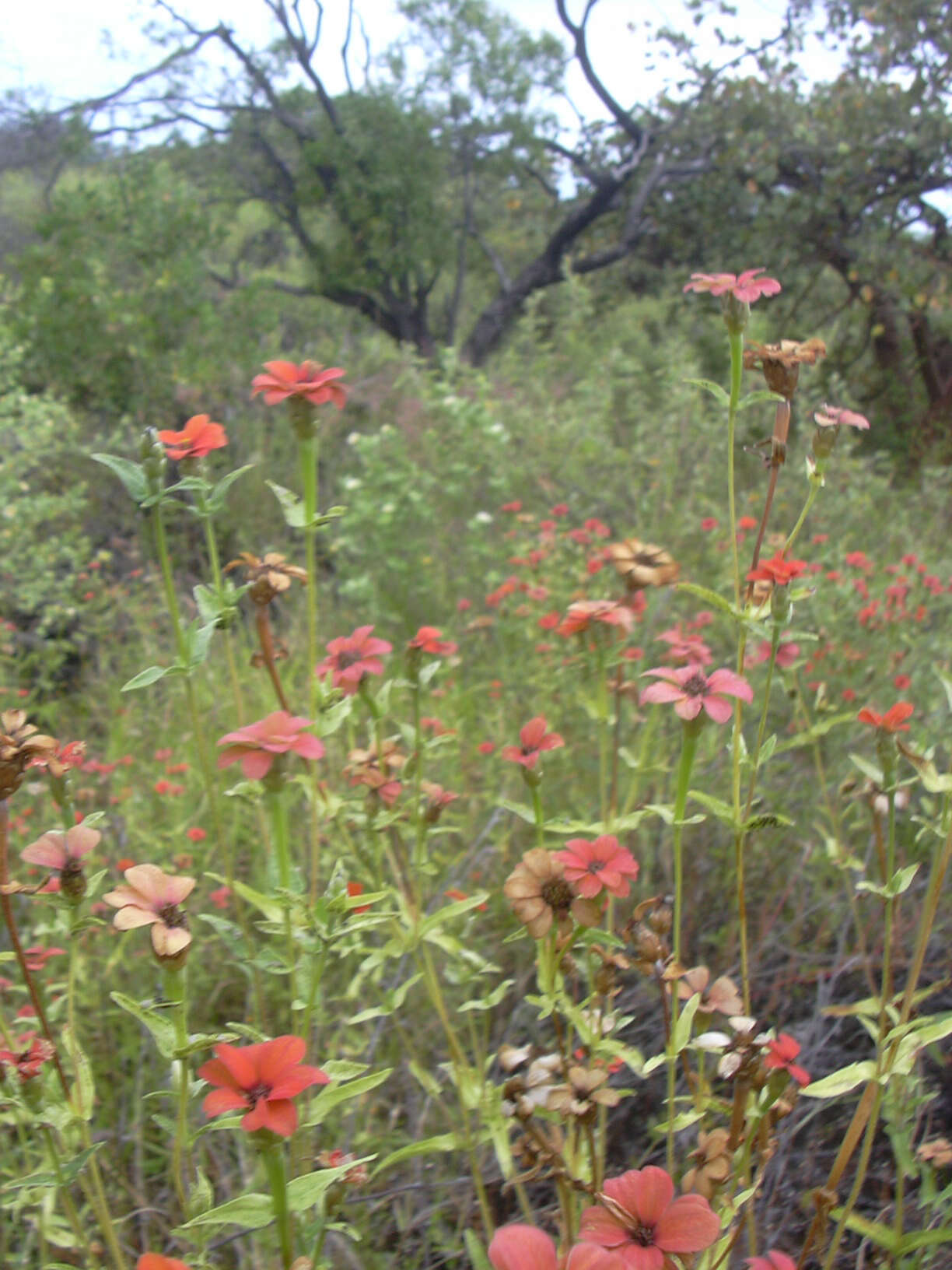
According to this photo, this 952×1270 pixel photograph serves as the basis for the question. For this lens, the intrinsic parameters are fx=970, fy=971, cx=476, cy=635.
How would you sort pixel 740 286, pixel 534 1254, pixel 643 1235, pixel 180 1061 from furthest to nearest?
pixel 740 286 → pixel 180 1061 → pixel 643 1235 → pixel 534 1254

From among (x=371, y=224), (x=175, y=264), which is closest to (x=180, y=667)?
(x=175, y=264)

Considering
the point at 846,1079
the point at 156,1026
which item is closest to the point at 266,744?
the point at 156,1026

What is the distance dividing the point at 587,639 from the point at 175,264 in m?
5.95

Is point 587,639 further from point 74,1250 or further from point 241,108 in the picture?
point 241,108

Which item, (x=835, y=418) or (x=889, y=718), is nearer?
(x=889, y=718)

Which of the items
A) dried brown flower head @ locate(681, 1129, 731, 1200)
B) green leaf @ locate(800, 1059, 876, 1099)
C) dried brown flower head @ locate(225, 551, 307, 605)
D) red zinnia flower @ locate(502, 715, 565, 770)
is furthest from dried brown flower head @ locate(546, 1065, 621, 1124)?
dried brown flower head @ locate(225, 551, 307, 605)

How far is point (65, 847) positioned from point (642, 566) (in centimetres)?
61

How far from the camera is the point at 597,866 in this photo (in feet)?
2.72

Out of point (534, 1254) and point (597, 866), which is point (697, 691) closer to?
point (597, 866)

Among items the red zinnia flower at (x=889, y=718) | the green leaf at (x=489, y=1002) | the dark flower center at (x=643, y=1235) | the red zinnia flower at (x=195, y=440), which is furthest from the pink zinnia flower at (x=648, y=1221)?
the red zinnia flower at (x=195, y=440)

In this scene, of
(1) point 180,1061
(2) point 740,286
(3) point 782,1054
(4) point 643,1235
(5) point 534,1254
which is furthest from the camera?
(2) point 740,286

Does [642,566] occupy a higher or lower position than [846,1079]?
higher

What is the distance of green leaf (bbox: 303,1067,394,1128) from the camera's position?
0.75 metres

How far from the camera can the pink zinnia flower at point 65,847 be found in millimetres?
793
